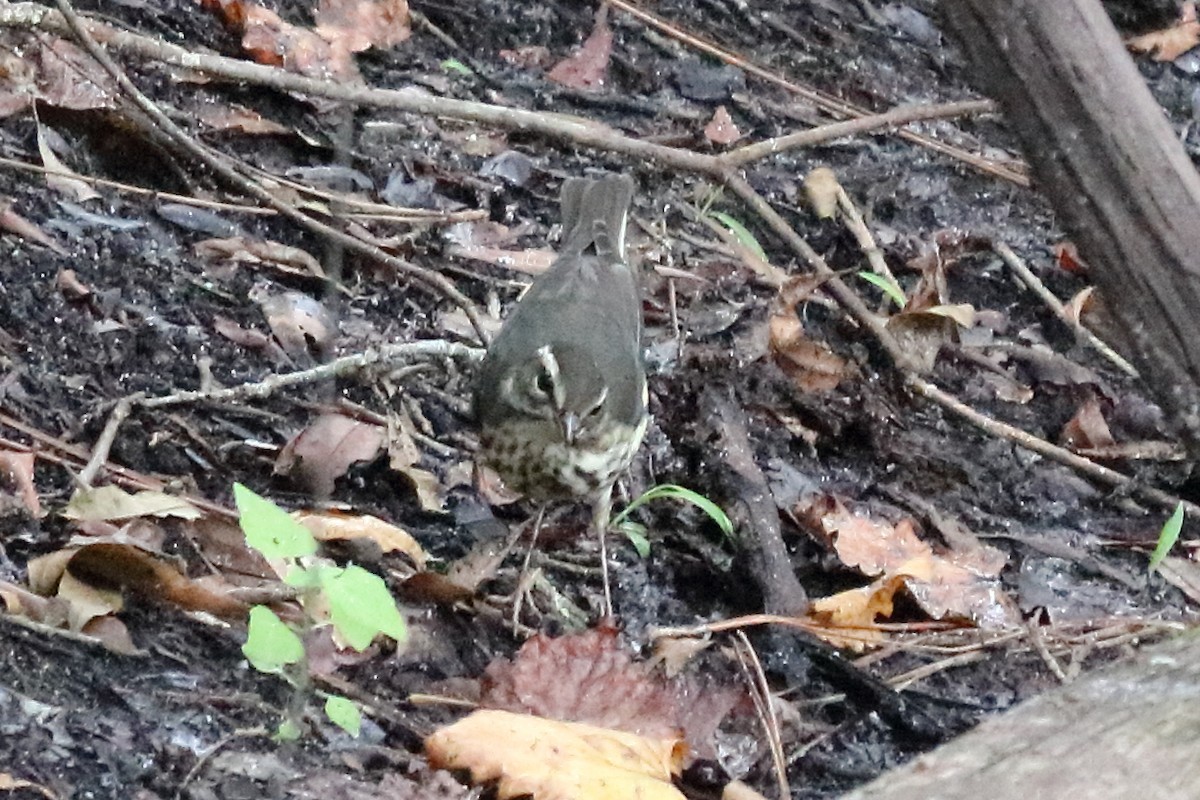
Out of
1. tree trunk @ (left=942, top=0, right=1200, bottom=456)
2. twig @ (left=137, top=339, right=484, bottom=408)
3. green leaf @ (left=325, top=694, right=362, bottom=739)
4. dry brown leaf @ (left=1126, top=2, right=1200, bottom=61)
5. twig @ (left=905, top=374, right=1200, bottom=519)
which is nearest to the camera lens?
tree trunk @ (left=942, top=0, right=1200, bottom=456)

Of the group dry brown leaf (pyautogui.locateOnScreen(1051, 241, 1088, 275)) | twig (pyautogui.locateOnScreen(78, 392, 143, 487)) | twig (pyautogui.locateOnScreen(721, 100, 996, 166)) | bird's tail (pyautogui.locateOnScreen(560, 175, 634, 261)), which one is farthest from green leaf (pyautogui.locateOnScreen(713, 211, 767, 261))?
twig (pyautogui.locateOnScreen(78, 392, 143, 487))

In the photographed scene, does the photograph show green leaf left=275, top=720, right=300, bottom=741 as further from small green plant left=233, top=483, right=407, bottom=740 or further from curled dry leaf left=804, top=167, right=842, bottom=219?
curled dry leaf left=804, top=167, right=842, bottom=219

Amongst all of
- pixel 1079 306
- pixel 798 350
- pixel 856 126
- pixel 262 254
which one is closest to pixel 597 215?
pixel 798 350

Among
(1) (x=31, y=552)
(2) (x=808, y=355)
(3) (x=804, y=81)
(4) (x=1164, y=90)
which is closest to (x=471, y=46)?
(3) (x=804, y=81)

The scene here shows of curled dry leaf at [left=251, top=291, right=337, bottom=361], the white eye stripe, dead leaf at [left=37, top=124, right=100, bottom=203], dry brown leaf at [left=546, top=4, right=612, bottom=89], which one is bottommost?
the white eye stripe

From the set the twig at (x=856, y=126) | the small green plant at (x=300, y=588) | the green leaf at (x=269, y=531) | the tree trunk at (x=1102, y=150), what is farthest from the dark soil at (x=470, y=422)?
the tree trunk at (x=1102, y=150)
